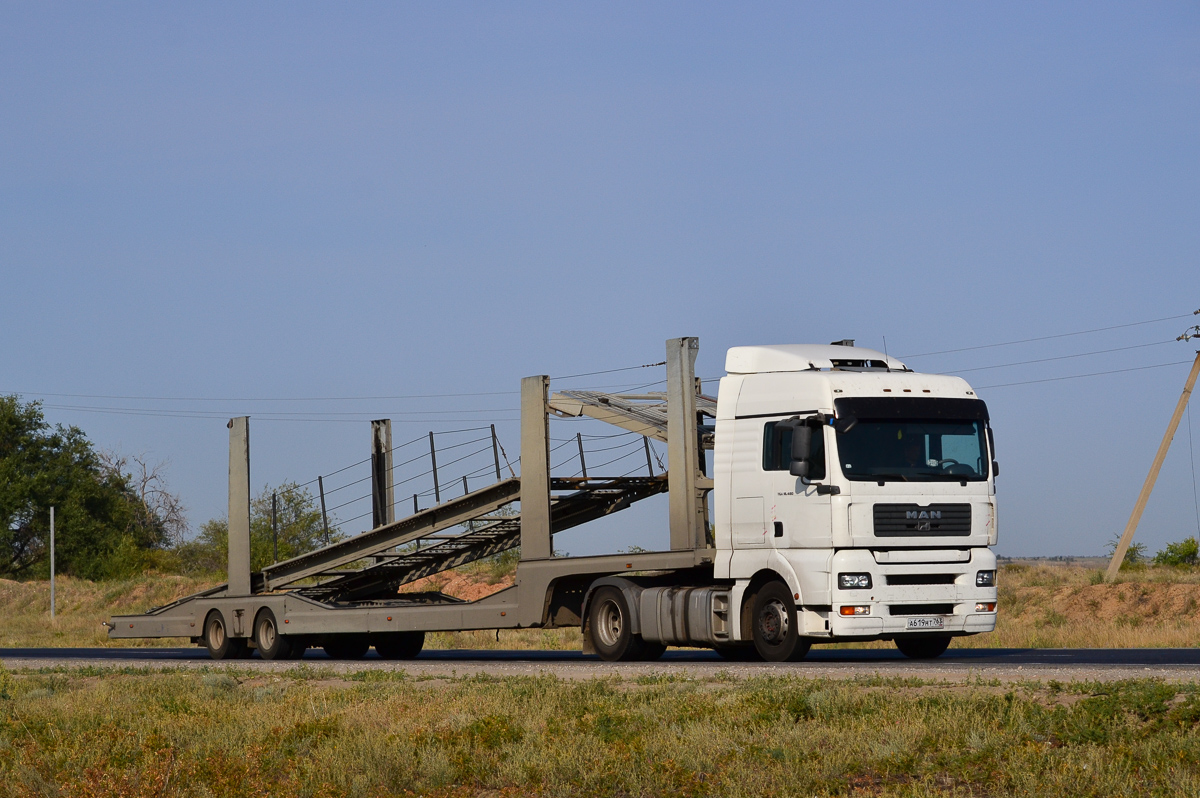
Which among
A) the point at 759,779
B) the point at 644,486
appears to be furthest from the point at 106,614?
the point at 759,779

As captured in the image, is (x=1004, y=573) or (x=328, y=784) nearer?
(x=328, y=784)

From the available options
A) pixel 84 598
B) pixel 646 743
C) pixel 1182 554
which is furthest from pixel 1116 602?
pixel 84 598

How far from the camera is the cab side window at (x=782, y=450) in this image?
56.3 ft

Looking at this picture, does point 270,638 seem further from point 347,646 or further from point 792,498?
point 792,498

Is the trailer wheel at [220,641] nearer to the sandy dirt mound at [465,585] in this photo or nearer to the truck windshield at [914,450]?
the truck windshield at [914,450]

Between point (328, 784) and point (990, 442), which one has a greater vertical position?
point (990, 442)

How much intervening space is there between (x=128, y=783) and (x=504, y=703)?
404 cm

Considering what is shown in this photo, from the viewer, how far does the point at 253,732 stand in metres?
11.7

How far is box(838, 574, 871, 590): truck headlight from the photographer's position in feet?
55.5

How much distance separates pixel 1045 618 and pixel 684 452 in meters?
21.4

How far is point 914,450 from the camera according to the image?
17.4m

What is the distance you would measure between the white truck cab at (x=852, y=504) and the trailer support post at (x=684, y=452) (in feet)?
2.25

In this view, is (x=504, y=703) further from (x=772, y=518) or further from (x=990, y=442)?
(x=990, y=442)

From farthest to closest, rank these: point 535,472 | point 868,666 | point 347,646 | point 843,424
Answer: point 347,646 → point 535,472 → point 843,424 → point 868,666
